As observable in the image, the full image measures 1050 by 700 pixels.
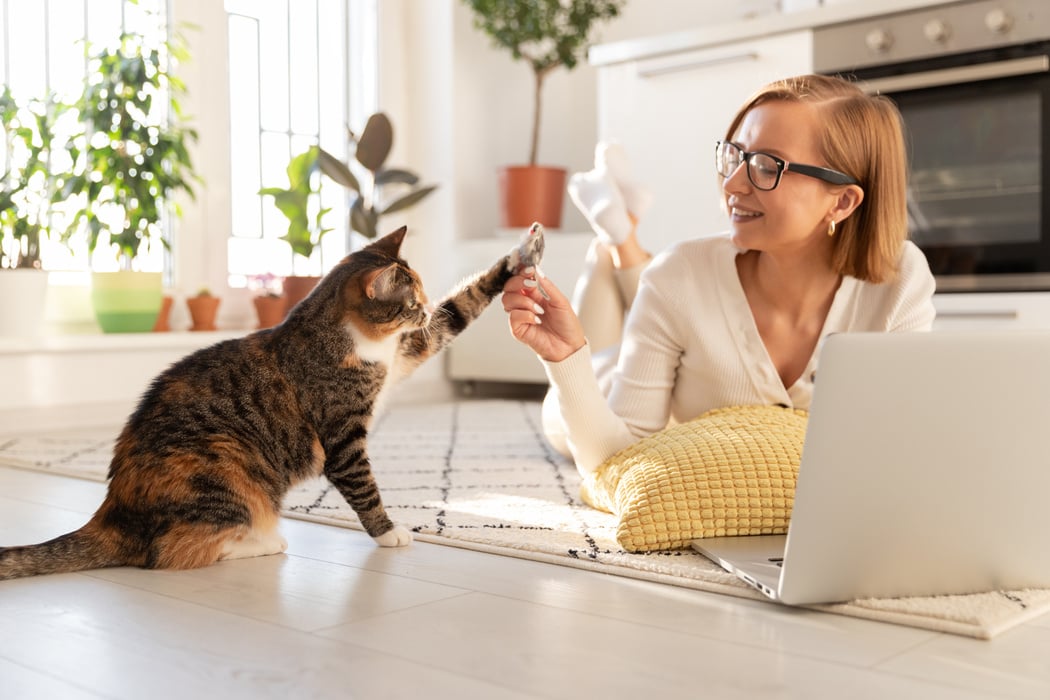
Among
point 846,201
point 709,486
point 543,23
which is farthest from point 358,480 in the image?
point 543,23

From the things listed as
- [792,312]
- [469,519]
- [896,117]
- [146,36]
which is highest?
[146,36]

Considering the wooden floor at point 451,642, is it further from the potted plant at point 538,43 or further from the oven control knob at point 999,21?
the potted plant at point 538,43

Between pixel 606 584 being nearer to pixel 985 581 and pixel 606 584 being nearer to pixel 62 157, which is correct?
pixel 985 581

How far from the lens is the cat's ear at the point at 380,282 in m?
1.58

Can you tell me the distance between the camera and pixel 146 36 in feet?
12.8

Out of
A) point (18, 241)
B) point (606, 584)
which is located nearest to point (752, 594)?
point (606, 584)

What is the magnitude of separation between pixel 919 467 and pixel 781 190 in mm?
656

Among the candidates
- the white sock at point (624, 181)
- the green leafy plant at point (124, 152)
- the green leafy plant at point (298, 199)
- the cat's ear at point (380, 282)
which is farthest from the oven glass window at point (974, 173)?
the green leafy plant at point (124, 152)

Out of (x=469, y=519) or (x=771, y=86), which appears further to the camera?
(x=469, y=519)

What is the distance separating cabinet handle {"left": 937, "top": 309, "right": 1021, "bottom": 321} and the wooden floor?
188 cm

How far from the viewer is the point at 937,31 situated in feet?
10.0

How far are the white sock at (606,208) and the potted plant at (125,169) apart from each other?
179 cm

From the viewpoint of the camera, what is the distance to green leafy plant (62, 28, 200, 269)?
368cm

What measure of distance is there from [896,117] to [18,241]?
9.64ft
